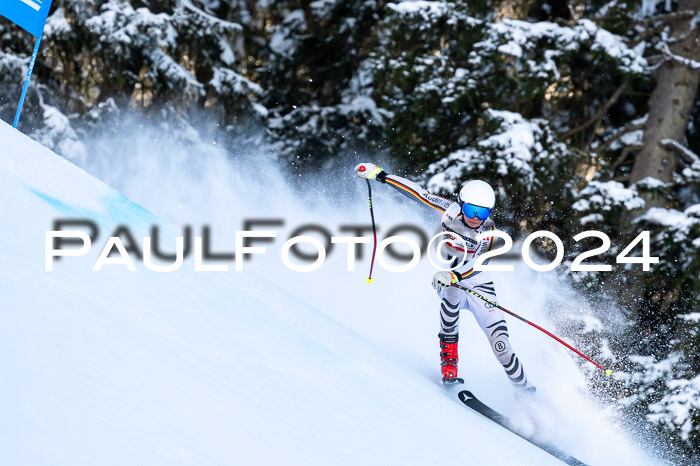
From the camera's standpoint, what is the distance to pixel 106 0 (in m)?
11.6

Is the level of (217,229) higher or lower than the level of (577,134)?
lower

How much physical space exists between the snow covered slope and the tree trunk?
4.55 metres

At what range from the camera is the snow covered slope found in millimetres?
2656

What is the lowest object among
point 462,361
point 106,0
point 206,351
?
point 462,361

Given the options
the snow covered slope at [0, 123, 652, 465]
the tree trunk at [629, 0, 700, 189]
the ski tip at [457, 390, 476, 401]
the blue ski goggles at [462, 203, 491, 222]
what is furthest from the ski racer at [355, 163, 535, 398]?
the tree trunk at [629, 0, 700, 189]

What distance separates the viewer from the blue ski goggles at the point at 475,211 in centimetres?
553

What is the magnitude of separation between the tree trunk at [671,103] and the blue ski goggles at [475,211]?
5.97 meters

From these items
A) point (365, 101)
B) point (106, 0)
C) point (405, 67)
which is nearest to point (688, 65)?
point (405, 67)

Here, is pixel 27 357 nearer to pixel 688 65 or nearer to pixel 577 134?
pixel 688 65

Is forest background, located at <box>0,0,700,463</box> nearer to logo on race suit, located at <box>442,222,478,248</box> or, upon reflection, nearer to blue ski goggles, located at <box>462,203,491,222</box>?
logo on race suit, located at <box>442,222,478,248</box>

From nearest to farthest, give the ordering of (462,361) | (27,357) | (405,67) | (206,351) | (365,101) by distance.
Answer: (27,357) → (206,351) → (462,361) → (405,67) → (365,101)

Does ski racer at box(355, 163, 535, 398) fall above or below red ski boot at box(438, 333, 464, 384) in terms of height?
above

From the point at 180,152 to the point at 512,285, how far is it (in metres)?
4.95

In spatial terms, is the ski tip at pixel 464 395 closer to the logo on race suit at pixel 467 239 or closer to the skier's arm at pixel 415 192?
the logo on race suit at pixel 467 239
